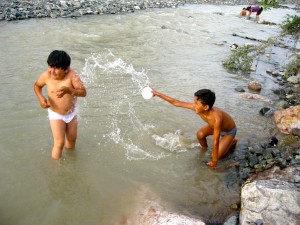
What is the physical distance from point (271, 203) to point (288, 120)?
10.8 feet

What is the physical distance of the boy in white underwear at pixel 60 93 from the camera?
4160 millimetres

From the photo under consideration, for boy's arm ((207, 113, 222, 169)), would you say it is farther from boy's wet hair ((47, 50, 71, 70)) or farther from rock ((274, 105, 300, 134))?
boy's wet hair ((47, 50, 71, 70))

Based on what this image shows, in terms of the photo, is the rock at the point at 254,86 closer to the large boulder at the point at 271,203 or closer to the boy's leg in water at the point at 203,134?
the boy's leg in water at the point at 203,134

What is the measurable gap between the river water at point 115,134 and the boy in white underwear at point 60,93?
76 cm

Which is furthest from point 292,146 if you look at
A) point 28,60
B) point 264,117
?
point 28,60

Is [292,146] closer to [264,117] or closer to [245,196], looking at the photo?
[264,117]

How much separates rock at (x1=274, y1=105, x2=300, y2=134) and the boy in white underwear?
4.36 meters

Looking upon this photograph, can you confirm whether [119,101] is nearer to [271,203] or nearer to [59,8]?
[271,203]

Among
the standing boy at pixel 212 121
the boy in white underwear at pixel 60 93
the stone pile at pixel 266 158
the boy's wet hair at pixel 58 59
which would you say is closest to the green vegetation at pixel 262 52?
the stone pile at pixel 266 158

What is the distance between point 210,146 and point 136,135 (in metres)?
1.46

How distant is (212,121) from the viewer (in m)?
5.07

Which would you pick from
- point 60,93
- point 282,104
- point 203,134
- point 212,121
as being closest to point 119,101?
point 203,134

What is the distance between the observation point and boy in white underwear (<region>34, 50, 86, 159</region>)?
4.16 m

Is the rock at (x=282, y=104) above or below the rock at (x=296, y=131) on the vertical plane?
below
